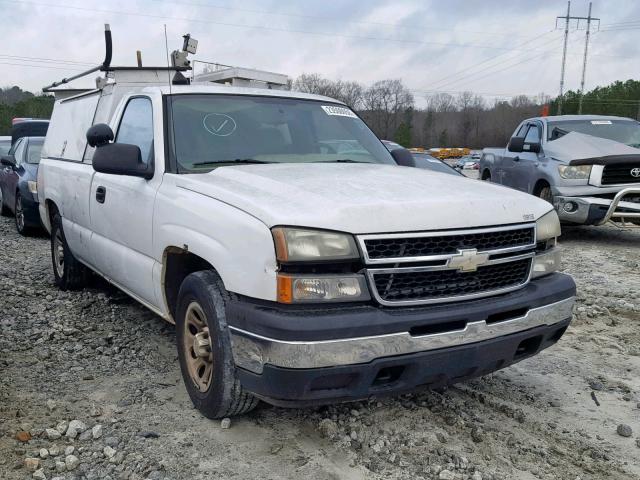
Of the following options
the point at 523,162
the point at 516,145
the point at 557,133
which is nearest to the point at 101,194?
the point at 516,145

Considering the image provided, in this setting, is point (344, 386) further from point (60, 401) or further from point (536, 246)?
point (60, 401)

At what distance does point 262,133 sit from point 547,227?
1871 millimetres

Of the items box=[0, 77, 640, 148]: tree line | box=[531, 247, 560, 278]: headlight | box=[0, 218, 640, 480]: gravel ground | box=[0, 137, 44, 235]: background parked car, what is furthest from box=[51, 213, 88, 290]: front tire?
box=[0, 77, 640, 148]: tree line

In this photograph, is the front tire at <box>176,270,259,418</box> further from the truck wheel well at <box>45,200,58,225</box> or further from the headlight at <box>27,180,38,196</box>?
the headlight at <box>27,180,38,196</box>

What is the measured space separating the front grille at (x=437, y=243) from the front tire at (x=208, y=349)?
0.75 metres

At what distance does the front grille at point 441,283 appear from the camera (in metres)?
2.66

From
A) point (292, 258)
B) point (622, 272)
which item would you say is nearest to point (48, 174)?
point (292, 258)

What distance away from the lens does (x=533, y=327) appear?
3031mm

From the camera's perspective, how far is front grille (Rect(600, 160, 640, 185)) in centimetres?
842

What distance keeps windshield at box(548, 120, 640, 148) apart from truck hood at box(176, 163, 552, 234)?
694 cm

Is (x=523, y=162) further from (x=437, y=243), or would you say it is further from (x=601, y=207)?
(x=437, y=243)

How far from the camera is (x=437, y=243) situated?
2.74m

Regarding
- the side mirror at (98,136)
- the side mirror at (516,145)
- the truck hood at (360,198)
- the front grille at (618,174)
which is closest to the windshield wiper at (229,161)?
the truck hood at (360,198)

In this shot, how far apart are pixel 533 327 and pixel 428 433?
0.75 meters
